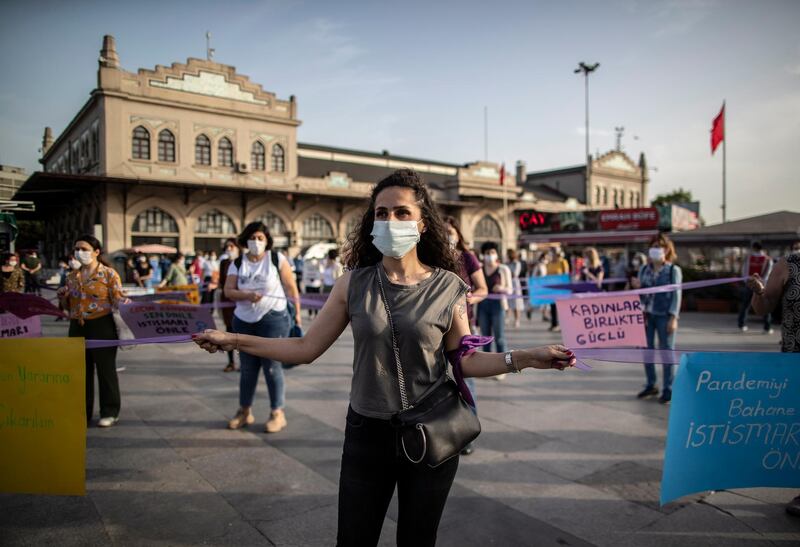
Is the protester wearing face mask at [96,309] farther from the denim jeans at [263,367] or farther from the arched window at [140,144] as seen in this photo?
the arched window at [140,144]

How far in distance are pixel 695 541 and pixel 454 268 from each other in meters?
2.31

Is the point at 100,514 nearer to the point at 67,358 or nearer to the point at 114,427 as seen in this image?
the point at 67,358

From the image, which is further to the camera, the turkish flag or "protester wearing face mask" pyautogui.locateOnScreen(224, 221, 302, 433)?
the turkish flag

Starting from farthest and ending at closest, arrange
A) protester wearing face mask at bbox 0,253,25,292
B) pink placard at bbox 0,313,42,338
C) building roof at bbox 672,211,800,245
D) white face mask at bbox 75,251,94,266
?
building roof at bbox 672,211,800,245 < protester wearing face mask at bbox 0,253,25,292 < white face mask at bbox 75,251,94,266 < pink placard at bbox 0,313,42,338

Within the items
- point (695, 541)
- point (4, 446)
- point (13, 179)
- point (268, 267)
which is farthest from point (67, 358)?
point (695, 541)

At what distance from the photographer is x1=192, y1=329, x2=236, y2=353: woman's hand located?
2.24 meters

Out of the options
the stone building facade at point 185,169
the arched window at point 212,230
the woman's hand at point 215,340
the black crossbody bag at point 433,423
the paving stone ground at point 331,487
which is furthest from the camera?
the arched window at point 212,230

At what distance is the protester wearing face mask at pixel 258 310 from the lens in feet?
16.7

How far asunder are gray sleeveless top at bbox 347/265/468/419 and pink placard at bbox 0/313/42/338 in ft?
10.1

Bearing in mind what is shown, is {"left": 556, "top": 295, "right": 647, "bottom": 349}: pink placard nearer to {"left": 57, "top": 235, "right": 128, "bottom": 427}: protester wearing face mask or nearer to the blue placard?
the blue placard

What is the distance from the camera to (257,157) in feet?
107

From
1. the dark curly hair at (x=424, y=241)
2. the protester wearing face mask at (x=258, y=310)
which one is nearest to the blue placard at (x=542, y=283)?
the protester wearing face mask at (x=258, y=310)

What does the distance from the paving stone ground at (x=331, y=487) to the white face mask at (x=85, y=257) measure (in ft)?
5.62

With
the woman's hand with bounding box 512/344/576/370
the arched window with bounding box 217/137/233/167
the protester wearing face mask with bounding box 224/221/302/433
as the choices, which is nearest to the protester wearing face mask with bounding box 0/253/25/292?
the protester wearing face mask with bounding box 224/221/302/433
